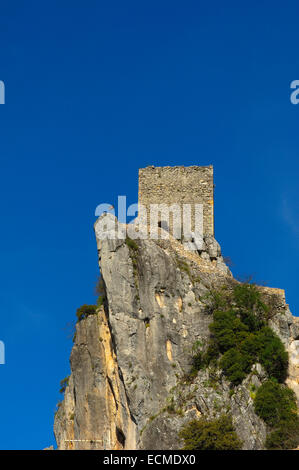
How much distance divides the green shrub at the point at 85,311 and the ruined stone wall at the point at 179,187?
8237 millimetres

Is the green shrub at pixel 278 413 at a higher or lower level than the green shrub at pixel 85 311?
lower

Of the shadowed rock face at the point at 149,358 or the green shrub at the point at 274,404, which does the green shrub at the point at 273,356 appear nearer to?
the shadowed rock face at the point at 149,358

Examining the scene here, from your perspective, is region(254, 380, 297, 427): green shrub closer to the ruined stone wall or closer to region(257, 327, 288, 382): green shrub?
region(257, 327, 288, 382): green shrub

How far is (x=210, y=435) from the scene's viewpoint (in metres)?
46.1

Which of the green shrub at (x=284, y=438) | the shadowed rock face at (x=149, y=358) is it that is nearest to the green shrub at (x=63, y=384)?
the shadowed rock face at (x=149, y=358)

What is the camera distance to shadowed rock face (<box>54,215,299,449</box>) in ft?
157

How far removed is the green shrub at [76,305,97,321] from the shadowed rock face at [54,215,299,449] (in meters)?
0.49

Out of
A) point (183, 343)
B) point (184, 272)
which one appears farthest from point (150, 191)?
point (183, 343)

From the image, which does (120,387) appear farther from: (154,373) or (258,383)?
(258,383)

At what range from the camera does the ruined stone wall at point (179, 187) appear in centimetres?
6044

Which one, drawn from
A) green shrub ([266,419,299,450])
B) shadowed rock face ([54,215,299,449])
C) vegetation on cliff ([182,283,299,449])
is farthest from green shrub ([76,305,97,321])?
green shrub ([266,419,299,450])

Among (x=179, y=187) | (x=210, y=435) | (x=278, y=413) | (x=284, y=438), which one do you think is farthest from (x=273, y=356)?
(x=179, y=187)

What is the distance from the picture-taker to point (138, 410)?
48438 mm
